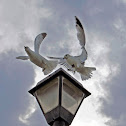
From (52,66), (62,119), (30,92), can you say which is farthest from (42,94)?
(52,66)

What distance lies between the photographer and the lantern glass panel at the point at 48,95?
496 centimetres

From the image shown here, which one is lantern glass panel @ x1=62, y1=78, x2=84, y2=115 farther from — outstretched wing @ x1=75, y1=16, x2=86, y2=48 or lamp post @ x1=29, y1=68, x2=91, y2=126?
outstretched wing @ x1=75, y1=16, x2=86, y2=48

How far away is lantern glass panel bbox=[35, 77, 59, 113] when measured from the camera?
4.96 m

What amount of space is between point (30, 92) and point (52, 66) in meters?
0.92

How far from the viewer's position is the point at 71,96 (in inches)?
202

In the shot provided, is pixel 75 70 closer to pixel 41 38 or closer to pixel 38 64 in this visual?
pixel 38 64

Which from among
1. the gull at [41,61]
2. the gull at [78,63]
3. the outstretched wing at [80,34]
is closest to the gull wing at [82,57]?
the gull at [78,63]

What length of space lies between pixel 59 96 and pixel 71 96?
0.29 metres

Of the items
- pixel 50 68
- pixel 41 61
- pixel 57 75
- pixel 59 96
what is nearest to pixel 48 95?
pixel 59 96

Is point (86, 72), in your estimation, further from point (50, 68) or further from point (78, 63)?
point (50, 68)

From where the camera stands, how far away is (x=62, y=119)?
4859 mm

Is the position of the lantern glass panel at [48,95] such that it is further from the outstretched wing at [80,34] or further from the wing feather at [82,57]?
the outstretched wing at [80,34]

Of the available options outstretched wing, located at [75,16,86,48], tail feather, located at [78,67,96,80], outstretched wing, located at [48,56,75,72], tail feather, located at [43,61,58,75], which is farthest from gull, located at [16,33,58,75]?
outstretched wing, located at [75,16,86,48]

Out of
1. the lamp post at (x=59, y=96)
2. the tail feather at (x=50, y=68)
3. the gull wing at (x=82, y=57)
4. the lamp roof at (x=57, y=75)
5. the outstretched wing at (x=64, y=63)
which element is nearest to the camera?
the lamp post at (x=59, y=96)
